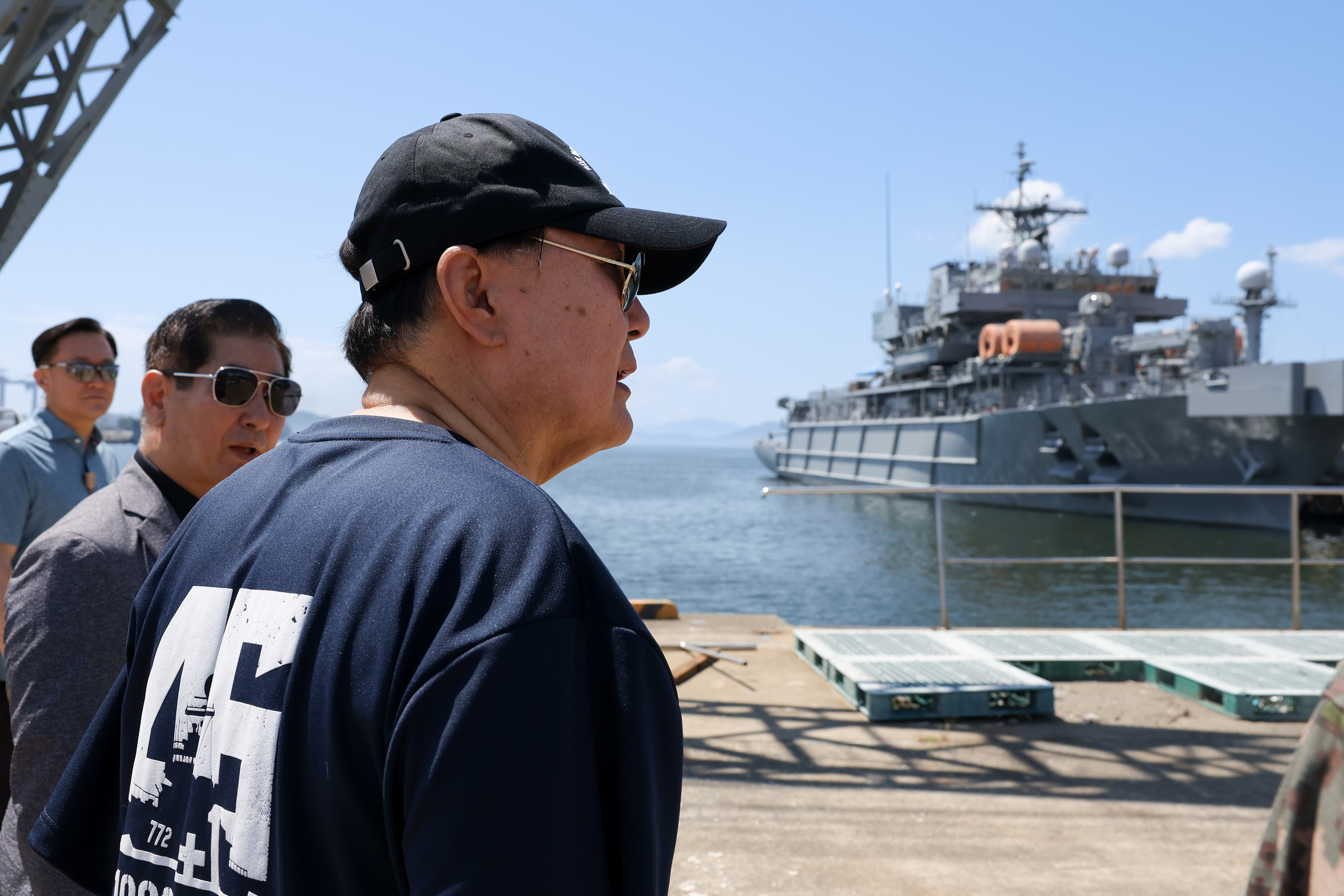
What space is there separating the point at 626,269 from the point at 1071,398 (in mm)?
30598

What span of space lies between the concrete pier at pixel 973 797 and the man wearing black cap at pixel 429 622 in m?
2.30

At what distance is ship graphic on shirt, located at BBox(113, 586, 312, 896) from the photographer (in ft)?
2.78

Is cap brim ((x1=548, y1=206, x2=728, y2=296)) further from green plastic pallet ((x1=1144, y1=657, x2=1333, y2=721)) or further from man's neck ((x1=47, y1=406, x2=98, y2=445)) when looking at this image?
green plastic pallet ((x1=1144, y1=657, x2=1333, y2=721))

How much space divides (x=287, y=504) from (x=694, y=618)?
20.5 ft

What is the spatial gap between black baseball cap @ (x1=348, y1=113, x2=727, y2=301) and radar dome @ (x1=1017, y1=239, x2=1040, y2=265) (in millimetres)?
41654

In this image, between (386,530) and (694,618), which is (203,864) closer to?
(386,530)

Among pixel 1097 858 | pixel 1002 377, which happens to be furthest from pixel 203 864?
pixel 1002 377

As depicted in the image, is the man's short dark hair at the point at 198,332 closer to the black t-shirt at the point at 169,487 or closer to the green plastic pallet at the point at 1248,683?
the black t-shirt at the point at 169,487

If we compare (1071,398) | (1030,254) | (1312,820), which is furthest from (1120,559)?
(1030,254)

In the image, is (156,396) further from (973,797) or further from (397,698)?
(973,797)

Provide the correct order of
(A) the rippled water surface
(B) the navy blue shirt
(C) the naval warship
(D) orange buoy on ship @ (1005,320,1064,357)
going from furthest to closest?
(D) orange buoy on ship @ (1005,320,1064,357)
(C) the naval warship
(A) the rippled water surface
(B) the navy blue shirt

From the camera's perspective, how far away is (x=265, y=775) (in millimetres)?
834

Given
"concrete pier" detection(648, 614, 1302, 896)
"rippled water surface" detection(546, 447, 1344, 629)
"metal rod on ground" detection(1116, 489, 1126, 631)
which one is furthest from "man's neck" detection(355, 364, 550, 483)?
"rippled water surface" detection(546, 447, 1344, 629)

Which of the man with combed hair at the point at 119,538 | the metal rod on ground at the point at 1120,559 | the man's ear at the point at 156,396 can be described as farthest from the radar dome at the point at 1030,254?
the man's ear at the point at 156,396
